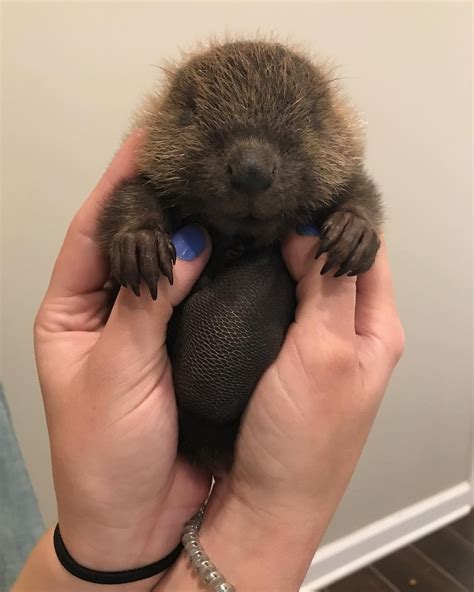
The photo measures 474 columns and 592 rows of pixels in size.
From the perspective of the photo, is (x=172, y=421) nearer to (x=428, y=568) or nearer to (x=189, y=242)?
(x=189, y=242)

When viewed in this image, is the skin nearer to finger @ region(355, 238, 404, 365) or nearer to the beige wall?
finger @ region(355, 238, 404, 365)

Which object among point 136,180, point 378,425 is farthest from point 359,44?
point 378,425

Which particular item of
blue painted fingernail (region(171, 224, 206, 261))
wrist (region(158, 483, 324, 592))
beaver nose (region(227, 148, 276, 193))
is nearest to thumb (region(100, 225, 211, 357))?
blue painted fingernail (region(171, 224, 206, 261))

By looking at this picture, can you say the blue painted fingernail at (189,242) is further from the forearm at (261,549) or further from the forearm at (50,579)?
the forearm at (50,579)

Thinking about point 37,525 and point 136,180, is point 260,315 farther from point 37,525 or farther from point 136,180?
point 37,525

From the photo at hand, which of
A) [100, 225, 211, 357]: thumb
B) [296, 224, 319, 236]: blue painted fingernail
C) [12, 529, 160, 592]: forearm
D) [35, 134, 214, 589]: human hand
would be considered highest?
[296, 224, 319, 236]: blue painted fingernail

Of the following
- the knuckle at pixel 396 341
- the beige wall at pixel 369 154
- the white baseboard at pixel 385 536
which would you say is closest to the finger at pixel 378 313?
the knuckle at pixel 396 341
